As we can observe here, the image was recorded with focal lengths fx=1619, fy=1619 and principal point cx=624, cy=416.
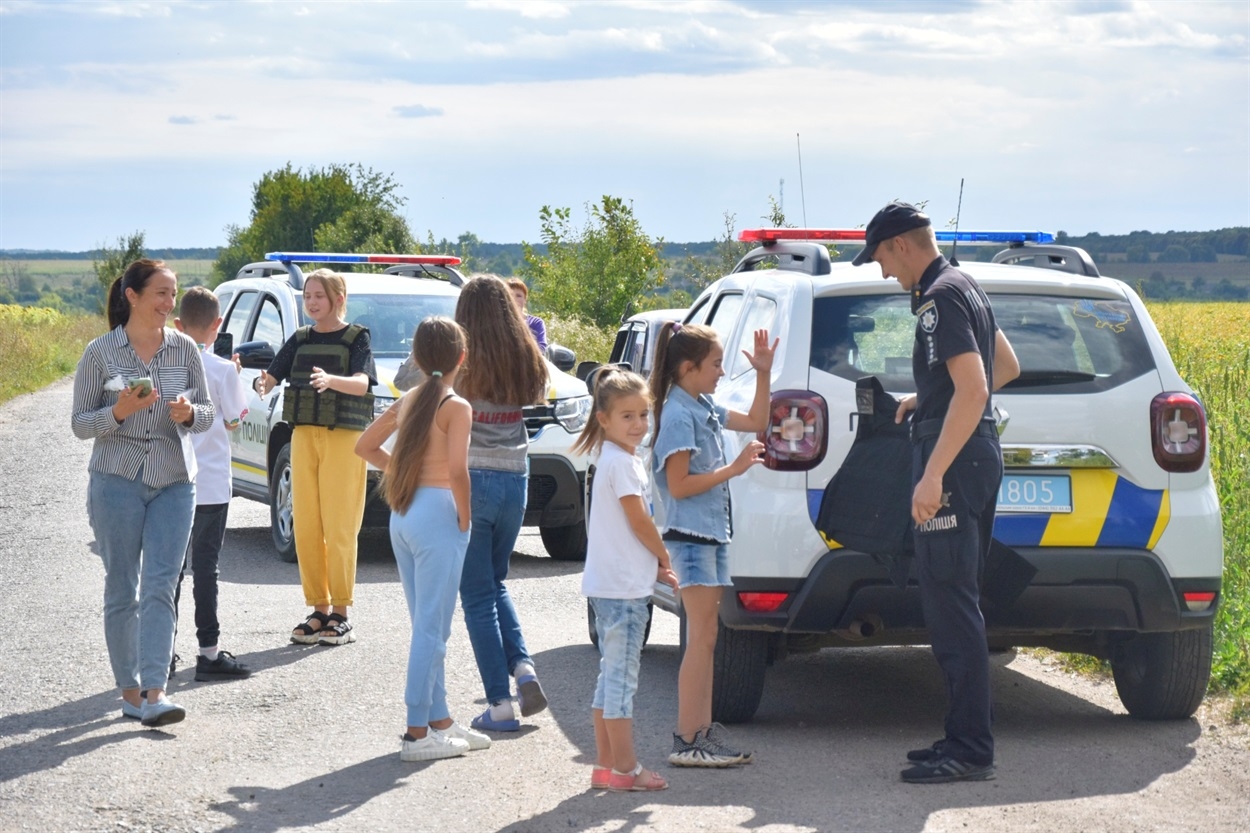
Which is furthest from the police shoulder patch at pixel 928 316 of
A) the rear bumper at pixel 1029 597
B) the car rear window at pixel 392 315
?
the car rear window at pixel 392 315

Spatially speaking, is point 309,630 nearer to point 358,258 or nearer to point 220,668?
point 220,668

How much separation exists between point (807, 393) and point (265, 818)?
2.46 metres

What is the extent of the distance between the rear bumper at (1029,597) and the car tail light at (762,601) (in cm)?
2

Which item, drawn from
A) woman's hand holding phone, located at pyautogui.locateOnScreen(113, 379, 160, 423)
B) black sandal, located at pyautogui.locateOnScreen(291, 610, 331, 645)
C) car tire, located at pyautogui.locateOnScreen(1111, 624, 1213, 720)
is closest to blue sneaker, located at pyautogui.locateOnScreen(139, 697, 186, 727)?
woman's hand holding phone, located at pyautogui.locateOnScreen(113, 379, 160, 423)

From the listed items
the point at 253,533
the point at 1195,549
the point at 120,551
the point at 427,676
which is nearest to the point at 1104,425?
the point at 1195,549

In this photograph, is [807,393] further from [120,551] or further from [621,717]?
[120,551]

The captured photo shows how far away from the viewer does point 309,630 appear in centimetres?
848

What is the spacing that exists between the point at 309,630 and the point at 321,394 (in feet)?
4.09

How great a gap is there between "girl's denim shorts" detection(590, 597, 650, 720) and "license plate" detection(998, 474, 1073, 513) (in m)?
1.46

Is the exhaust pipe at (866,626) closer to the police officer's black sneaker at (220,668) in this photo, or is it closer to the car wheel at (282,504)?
the police officer's black sneaker at (220,668)

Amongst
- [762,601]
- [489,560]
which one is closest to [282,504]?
[489,560]

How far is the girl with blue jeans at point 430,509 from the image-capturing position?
6.08m

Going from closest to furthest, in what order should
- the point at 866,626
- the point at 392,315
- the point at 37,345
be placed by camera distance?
the point at 866,626 → the point at 392,315 → the point at 37,345

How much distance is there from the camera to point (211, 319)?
7898mm
